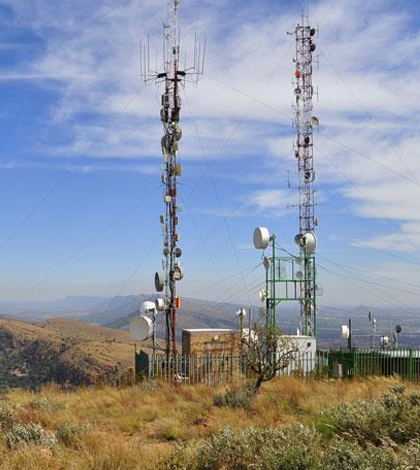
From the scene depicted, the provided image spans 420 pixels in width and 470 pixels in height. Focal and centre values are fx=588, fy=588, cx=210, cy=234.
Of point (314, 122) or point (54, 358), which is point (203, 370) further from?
point (54, 358)

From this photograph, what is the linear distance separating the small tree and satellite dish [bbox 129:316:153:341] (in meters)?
6.39

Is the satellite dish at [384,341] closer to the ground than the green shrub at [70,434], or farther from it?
farther from it

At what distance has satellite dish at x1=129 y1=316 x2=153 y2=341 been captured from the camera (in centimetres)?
2347

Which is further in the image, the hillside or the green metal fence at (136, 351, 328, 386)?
the hillside

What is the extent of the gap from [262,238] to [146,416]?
45.8ft

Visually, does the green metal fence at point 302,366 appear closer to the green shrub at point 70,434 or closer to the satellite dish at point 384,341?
the satellite dish at point 384,341

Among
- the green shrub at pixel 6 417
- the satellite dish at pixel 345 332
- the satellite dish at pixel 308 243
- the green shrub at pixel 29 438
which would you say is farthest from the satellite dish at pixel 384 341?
the green shrub at pixel 29 438

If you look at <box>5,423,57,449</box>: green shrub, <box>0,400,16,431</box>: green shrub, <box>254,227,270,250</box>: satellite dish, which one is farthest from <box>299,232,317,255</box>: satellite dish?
<box>5,423,57,449</box>: green shrub

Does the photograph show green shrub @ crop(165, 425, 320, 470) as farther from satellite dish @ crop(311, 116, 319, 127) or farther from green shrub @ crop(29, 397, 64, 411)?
satellite dish @ crop(311, 116, 319, 127)

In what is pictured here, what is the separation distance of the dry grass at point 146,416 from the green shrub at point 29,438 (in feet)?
0.84

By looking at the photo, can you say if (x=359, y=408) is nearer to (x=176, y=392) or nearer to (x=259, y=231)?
(x=176, y=392)

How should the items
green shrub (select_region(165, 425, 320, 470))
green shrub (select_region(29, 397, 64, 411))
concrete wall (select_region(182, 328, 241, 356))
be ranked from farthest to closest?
concrete wall (select_region(182, 328, 241, 356)) < green shrub (select_region(29, 397, 64, 411)) < green shrub (select_region(165, 425, 320, 470))

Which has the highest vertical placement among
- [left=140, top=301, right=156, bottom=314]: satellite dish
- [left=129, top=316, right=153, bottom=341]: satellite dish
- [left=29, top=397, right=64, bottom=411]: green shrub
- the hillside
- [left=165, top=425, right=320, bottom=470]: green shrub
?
[left=140, top=301, right=156, bottom=314]: satellite dish

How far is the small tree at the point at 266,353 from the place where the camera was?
54.6 feet
